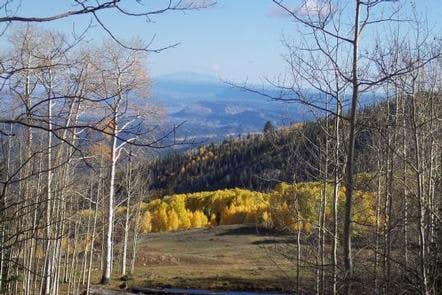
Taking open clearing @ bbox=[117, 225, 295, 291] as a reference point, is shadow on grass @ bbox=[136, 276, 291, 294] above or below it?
below

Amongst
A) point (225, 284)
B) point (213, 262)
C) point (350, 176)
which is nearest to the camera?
point (350, 176)

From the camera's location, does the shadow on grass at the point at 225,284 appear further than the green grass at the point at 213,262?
No

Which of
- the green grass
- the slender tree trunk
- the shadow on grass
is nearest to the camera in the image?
the slender tree trunk

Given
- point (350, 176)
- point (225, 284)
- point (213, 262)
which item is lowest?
point (225, 284)

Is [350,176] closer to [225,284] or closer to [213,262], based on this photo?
[225,284]

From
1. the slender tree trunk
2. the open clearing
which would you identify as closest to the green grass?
the open clearing

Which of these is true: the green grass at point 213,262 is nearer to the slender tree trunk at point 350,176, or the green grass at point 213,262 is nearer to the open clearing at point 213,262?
the open clearing at point 213,262

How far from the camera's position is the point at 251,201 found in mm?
83938

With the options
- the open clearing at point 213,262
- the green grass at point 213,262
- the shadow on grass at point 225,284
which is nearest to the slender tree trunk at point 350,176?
the green grass at point 213,262

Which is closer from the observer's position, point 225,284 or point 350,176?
point 350,176

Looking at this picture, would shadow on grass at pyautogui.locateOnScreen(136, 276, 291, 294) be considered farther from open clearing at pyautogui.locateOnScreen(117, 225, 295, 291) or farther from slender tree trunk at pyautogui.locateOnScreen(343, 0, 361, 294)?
slender tree trunk at pyautogui.locateOnScreen(343, 0, 361, 294)

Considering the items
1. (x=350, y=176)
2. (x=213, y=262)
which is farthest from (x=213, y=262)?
(x=350, y=176)

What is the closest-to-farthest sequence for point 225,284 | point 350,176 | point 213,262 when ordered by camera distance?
point 350,176 → point 225,284 → point 213,262

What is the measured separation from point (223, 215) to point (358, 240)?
2858 inches
